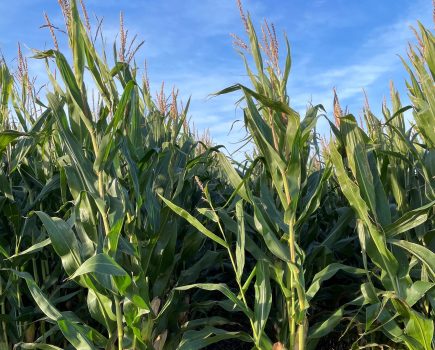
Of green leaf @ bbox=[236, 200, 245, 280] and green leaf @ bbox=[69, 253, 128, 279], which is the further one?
green leaf @ bbox=[236, 200, 245, 280]

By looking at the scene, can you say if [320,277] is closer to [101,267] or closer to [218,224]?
[218,224]

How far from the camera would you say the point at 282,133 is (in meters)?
2.37

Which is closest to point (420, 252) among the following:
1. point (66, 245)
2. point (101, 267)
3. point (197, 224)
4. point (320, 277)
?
point (320, 277)

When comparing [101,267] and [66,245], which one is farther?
[66,245]

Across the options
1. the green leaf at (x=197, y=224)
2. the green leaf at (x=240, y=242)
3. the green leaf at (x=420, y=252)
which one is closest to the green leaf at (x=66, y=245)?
the green leaf at (x=197, y=224)

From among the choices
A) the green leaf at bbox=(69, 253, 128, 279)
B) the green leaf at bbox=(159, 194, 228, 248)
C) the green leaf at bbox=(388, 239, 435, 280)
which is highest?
the green leaf at bbox=(159, 194, 228, 248)

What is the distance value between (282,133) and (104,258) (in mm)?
960

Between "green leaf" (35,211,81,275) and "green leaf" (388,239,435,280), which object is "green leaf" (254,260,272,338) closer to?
"green leaf" (388,239,435,280)

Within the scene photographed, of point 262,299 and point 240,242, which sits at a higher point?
point 240,242

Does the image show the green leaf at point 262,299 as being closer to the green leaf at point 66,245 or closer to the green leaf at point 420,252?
the green leaf at point 420,252

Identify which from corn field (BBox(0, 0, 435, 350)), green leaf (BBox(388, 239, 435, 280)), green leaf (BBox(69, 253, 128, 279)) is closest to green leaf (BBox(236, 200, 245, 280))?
corn field (BBox(0, 0, 435, 350))

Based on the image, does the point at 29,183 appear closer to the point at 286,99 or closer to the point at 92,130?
the point at 92,130

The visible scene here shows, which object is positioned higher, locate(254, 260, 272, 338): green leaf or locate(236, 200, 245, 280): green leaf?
locate(236, 200, 245, 280): green leaf

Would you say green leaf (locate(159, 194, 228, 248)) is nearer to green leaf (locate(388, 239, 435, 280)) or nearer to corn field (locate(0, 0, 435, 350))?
corn field (locate(0, 0, 435, 350))
